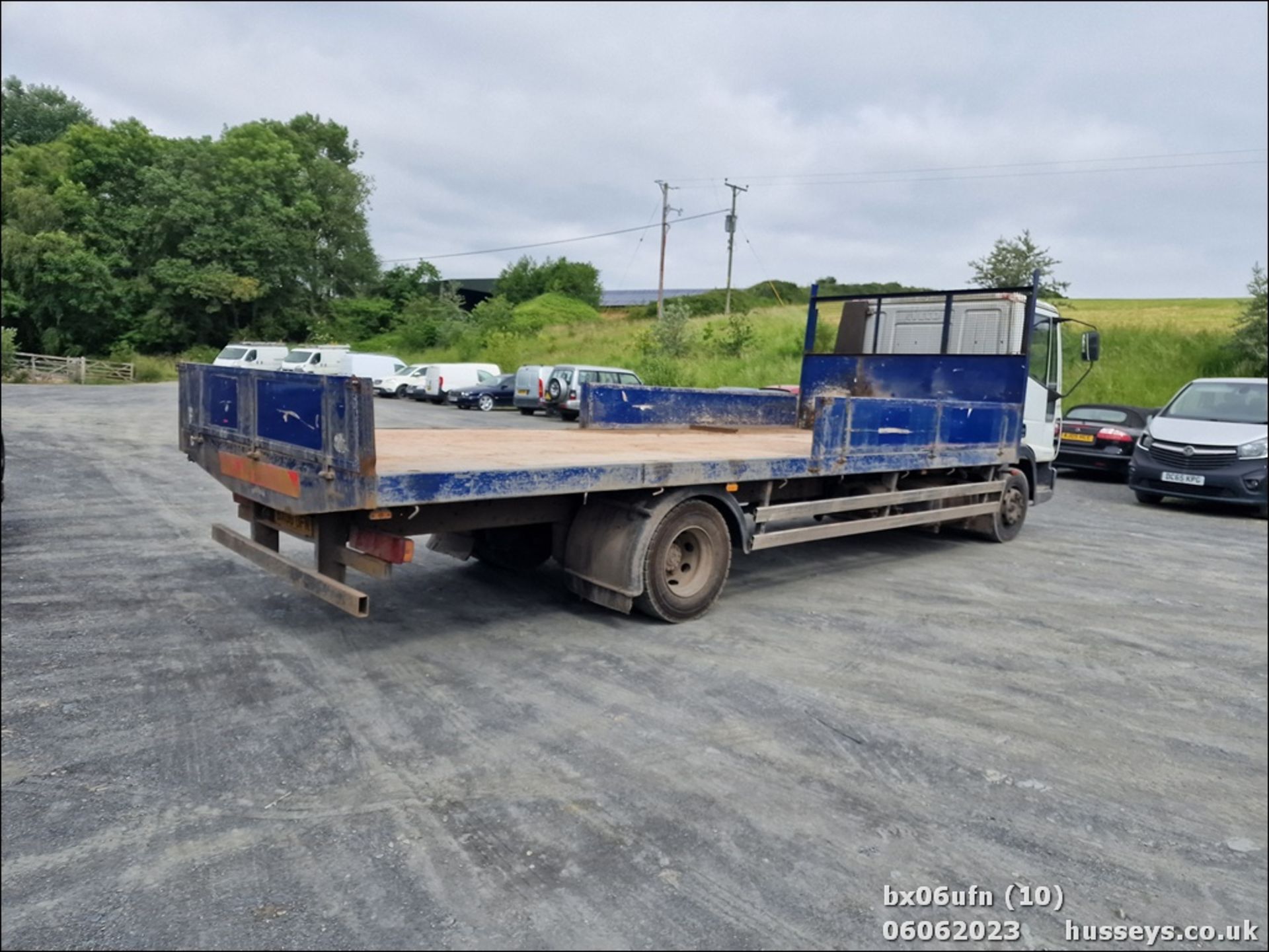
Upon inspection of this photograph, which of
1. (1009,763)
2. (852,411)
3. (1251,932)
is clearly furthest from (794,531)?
(1251,932)

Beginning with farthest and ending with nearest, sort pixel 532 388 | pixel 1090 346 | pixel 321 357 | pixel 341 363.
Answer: pixel 532 388
pixel 341 363
pixel 321 357
pixel 1090 346

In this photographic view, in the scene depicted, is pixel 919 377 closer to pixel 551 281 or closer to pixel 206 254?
pixel 206 254

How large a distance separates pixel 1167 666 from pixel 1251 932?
288 cm

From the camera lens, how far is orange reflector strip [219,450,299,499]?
4.48 meters

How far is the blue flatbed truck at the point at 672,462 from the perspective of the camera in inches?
175

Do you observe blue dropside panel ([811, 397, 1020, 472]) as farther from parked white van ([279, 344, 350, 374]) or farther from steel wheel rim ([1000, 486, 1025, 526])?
parked white van ([279, 344, 350, 374])

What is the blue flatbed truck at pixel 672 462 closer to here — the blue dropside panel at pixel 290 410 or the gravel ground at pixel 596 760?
the blue dropside panel at pixel 290 410

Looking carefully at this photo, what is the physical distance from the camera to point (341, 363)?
47.8 feet

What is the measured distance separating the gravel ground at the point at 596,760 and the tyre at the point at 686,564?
0.71 feet

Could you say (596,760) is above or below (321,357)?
below

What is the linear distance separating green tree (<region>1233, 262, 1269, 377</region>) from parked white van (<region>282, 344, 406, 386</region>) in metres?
21.8

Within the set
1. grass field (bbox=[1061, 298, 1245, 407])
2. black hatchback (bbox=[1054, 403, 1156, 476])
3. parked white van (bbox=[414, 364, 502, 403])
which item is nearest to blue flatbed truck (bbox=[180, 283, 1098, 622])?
black hatchback (bbox=[1054, 403, 1156, 476])

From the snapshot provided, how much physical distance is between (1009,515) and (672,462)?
544 centimetres

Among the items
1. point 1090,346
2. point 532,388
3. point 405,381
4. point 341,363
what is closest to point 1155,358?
point 532,388
